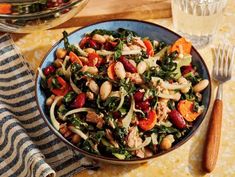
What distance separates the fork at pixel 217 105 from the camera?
139cm

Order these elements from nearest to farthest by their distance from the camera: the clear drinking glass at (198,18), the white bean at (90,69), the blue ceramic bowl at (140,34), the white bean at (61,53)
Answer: the blue ceramic bowl at (140,34) < the white bean at (90,69) < the white bean at (61,53) < the clear drinking glass at (198,18)

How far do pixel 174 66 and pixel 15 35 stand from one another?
0.62 metres

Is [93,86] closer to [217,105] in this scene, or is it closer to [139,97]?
[139,97]

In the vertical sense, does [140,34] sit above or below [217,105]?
above

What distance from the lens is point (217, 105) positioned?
1500 millimetres

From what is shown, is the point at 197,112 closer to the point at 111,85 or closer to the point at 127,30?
the point at 111,85

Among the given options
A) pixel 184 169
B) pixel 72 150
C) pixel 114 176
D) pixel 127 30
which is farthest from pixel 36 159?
pixel 127 30

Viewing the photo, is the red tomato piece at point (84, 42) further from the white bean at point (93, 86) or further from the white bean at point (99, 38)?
the white bean at point (93, 86)

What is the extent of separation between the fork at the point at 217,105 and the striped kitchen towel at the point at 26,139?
33 centimetres

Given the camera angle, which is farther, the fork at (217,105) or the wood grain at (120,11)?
the wood grain at (120,11)

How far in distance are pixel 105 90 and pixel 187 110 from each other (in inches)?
9.8

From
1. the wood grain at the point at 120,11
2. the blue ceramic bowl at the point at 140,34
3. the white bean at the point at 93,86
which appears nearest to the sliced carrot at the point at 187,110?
the blue ceramic bowl at the point at 140,34

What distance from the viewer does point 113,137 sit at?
1.35 meters

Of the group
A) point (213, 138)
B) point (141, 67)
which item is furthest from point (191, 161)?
point (141, 67)
